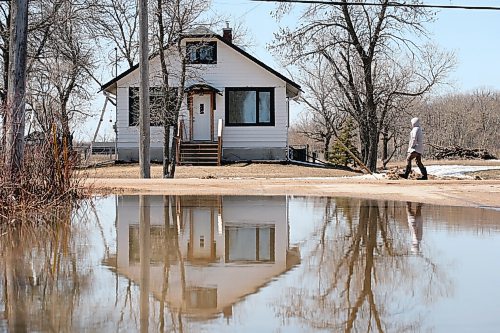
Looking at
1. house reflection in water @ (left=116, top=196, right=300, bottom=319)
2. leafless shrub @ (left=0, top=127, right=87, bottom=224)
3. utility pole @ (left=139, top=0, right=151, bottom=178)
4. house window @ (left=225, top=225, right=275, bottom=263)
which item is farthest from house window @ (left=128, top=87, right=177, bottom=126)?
house window @ (left=225, top=225, right=275, bottom=263)

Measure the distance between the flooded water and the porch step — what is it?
24.8 meters

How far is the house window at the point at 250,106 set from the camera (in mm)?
40531

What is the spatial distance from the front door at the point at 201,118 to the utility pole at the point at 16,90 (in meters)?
24.5

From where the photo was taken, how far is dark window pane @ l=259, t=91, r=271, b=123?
133 feet

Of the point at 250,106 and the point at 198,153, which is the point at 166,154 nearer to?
the point at 198,153

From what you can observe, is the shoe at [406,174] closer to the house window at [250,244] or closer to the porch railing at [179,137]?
the house window at [250,244]

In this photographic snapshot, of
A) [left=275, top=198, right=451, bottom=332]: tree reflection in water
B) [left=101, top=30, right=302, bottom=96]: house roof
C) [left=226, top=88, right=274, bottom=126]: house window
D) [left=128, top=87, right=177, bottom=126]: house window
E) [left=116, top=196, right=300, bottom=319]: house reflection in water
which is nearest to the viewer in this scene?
[left=275, top=198, right=451, bottom=332]: tree reflection in water

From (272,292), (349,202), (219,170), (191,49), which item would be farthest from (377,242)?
(191,49)

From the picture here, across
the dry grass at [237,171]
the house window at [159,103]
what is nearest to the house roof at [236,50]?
the house window at [159,103]

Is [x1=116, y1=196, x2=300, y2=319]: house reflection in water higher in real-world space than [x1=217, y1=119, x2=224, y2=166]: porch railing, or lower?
lower

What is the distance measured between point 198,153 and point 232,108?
3399 millimetres

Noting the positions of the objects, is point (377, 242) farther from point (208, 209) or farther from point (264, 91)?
point (264, 91)

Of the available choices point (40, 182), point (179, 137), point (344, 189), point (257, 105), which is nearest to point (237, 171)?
point (179, 137)

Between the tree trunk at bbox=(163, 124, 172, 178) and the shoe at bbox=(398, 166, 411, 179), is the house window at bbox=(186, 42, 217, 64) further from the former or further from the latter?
the shoe at bbox=(398, 166, 411, 179)
